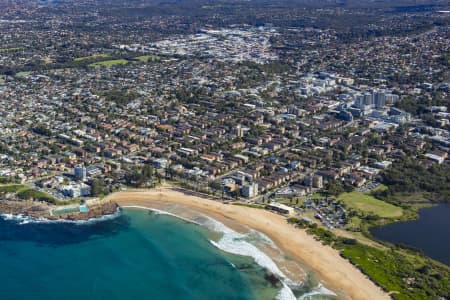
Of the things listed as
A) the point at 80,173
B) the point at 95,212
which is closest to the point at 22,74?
the point at 80,173

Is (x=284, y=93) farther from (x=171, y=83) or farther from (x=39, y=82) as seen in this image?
(x=39, y=82)

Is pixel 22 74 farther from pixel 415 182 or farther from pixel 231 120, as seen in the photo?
pixel 415 182

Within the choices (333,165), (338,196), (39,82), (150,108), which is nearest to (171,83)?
(150,108)

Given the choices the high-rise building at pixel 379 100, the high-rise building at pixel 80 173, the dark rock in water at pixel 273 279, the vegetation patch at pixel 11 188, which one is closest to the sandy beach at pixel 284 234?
the dark rock in water at pixel 273 279

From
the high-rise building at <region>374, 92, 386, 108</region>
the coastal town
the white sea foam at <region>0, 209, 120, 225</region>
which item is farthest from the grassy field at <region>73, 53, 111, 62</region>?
the white sea foam at <region>0, 209, 120, 225</region>

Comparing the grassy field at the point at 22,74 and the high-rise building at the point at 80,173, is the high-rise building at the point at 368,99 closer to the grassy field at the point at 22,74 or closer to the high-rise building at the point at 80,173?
the high-rise building at the point at 80,173

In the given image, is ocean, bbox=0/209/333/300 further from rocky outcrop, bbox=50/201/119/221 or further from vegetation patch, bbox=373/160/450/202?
vegetation patch, bbox=373/160/450/202
